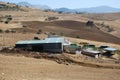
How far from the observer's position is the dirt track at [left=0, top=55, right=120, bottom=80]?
24.0 meters

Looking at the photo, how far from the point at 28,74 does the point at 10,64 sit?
3.66 m

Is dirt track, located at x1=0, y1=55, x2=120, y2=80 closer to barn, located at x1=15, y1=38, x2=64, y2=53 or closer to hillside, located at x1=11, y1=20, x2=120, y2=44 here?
barn, located at x1=15, y1=38, x2=64, y2=53

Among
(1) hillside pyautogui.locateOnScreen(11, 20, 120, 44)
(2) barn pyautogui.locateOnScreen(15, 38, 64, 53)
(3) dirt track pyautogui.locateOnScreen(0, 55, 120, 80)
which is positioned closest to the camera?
(3) dirt track pyautogui.locateOnScreen(0, 55, 120, 80)

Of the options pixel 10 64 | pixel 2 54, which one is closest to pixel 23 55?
pixel 2 54

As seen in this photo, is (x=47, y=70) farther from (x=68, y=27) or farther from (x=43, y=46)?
(x=68, y=27)

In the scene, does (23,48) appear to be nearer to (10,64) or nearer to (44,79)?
(10,64)

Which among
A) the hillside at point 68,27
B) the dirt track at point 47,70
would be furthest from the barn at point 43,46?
the hillside at point 68,27

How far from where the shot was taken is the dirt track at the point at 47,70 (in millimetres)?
23953

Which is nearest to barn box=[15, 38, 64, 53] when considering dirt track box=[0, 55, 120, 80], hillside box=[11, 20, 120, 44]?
dirt track box=[0, 55, 120, 80]

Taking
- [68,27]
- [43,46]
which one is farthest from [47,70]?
[68,27]

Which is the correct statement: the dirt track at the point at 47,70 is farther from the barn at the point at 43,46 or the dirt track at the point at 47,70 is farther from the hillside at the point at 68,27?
the hillside at the point at 68,27

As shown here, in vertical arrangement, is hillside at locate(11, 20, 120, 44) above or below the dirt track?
below

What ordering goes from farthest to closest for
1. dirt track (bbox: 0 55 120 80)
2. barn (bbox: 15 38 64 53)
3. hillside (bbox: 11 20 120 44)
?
1. hillside (bbox: 11 20 120 44)
2. barn (bbox: 15 38 64 53)
3. dirt track (bbox: 0 55 120 80)

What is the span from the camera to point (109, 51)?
120ft
